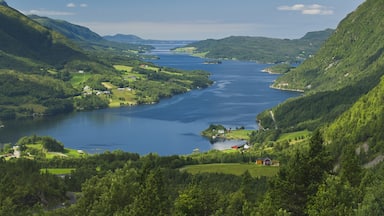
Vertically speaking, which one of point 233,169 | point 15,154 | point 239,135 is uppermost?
point 233,169

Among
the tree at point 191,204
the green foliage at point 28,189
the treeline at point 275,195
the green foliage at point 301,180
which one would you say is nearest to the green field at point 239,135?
the green foliage at point 28,189

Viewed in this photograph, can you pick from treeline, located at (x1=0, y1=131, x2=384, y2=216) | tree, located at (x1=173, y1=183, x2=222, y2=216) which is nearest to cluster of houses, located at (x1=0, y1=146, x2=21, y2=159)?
treeline, located at (x1=0, y1=131, x2=384, y2=216)

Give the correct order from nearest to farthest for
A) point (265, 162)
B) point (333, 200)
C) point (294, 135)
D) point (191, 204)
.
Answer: point (333, 200), point (191, 204), point (265, 162), point (294, 135)

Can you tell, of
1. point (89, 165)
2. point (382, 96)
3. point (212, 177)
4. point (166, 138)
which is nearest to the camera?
point (212, 177)

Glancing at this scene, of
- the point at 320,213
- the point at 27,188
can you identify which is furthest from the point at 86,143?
the point at 320,213

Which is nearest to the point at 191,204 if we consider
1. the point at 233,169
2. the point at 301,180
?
the point at 301,180

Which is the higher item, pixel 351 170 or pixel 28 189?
pixel 351 170

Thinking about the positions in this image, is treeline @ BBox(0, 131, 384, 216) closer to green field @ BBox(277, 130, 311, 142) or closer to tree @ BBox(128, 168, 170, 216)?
tree @ BBox(128, 168, 170, 216)

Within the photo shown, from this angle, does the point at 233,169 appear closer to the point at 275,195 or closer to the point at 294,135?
the point at 294,135

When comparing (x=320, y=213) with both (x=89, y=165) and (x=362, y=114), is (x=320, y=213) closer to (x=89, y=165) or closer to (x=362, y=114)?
(x=89, y=165)
